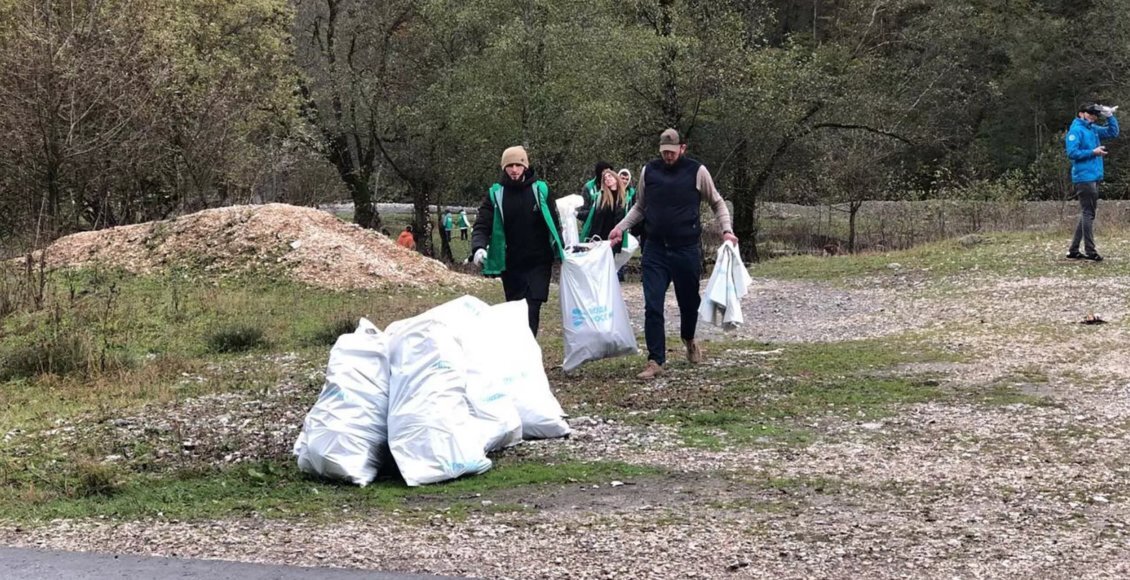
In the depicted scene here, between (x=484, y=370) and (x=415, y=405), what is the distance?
59cm

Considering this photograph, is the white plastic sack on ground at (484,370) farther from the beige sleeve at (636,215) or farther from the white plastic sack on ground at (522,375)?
the beige sleeve at (636,215)

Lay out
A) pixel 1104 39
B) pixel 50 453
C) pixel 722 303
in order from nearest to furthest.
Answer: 1. pixel 50 453
2. pixel 722 303
3. pixel 1104 39

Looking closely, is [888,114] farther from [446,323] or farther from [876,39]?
[446,323]

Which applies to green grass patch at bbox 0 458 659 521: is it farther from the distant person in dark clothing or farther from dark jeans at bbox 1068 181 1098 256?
the distant person in dark clothing

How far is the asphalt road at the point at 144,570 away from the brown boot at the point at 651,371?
4350 millimetres

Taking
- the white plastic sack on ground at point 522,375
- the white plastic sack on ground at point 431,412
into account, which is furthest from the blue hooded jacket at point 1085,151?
the white plastic sack on ground at point 431,412

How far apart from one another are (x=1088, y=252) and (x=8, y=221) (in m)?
18.6

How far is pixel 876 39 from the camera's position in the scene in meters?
30.1

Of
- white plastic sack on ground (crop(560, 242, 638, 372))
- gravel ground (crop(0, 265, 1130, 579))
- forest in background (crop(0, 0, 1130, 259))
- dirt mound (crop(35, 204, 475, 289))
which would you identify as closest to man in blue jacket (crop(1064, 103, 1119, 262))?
gravel ground (crop(0, 265, 1130, 579))

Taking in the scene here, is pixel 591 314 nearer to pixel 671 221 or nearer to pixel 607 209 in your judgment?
pixel 671 221

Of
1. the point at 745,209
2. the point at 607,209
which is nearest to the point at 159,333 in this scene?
the point at 607,209

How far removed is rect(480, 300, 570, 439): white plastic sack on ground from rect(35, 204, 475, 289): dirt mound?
30.4ft

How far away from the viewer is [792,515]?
4789 mm

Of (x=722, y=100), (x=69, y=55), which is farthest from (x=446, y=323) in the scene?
(x=722, y=100)
